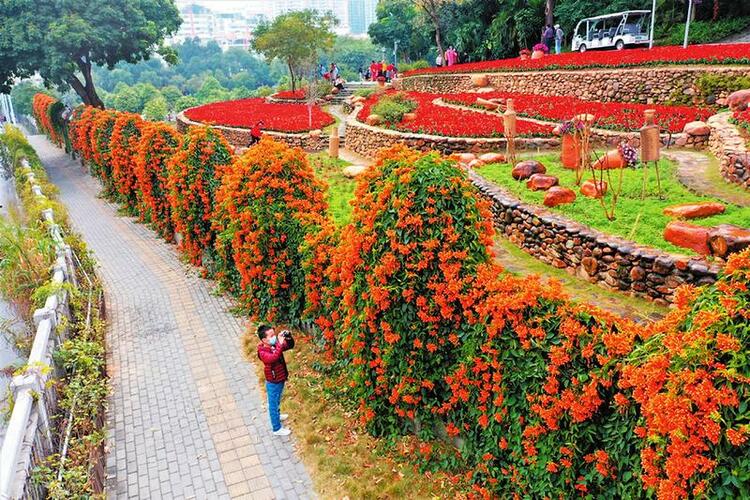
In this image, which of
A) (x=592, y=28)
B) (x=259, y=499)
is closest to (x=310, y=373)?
(x=259, y=499)

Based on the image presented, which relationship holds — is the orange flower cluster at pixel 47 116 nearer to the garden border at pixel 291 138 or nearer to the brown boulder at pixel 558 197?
the garden border at pixel 291 138

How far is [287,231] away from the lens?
29.4 ft

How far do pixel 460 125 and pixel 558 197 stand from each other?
704cm

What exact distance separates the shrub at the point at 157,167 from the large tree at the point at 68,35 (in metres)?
14.2

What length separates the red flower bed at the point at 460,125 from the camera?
14672 mm

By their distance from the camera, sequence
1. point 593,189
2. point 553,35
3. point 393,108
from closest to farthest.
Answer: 1. point 593,189
2. point 393,108
3. point 553,35

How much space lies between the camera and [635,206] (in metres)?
8.96

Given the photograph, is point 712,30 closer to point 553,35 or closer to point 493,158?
point 553,35

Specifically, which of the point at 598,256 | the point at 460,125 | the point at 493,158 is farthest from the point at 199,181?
the point at 598,256

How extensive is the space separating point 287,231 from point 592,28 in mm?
23496

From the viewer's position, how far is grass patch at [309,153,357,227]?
36.4 ft

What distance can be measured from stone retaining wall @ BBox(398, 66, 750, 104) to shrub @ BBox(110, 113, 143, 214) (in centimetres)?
1503

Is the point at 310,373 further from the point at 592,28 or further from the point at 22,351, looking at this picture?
the point at 592,28

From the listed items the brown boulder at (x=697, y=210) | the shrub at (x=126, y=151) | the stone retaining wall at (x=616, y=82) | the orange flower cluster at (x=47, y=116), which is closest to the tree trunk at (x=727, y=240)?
the brown boulder at (x=697, y=210)
